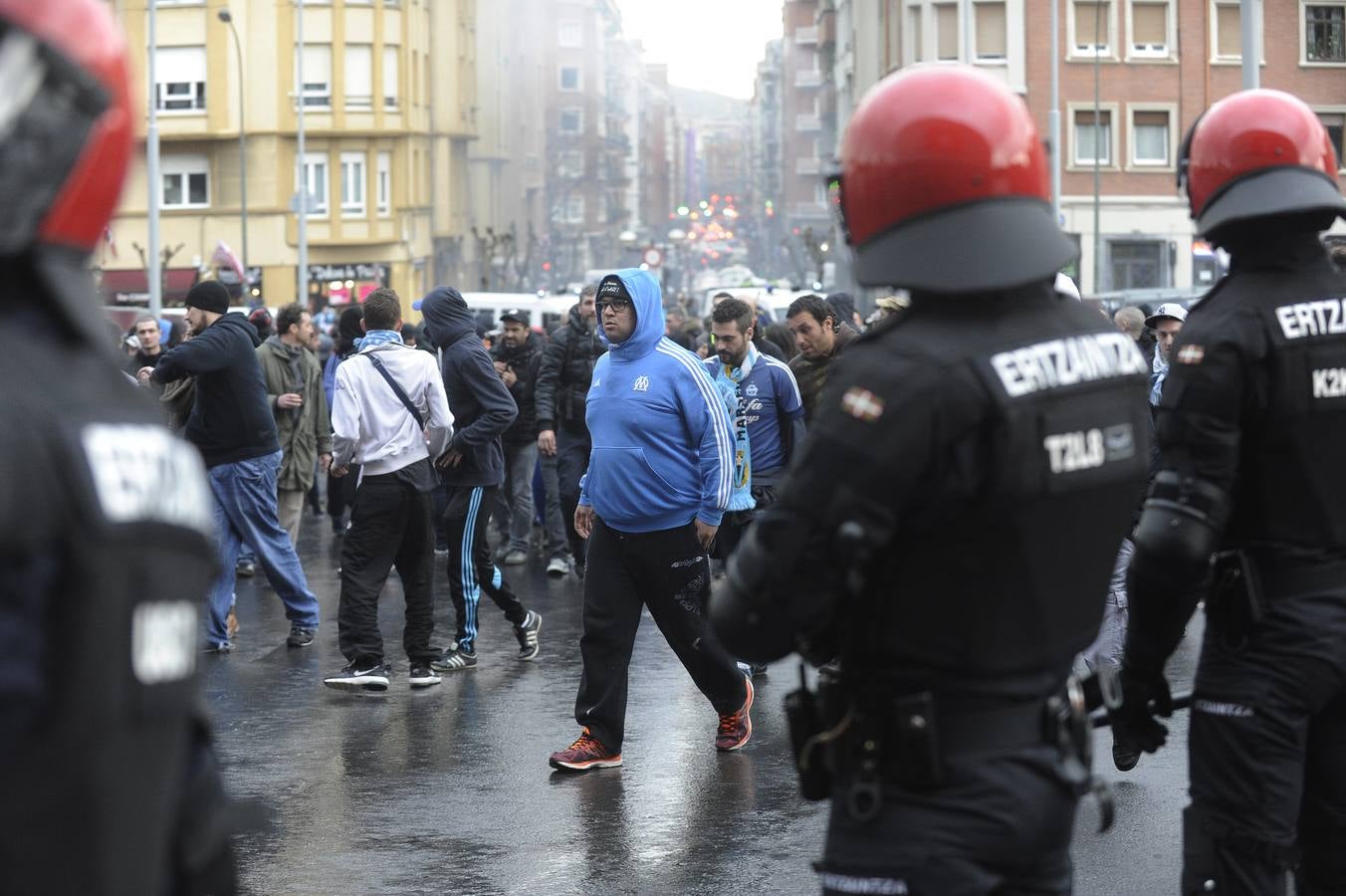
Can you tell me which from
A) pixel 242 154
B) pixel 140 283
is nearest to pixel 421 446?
pixel 242 154

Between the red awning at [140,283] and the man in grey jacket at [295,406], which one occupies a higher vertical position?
the red awning at [140,283]

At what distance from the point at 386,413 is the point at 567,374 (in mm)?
4138

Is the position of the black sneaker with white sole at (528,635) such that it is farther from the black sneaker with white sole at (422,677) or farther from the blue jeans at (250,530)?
the blue jeans at (250,530)

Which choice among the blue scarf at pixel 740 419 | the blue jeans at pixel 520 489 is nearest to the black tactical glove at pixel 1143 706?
the blue scarf at pixel 740 419

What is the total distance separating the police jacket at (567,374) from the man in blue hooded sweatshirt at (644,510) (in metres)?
5.49

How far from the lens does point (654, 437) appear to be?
298 inches

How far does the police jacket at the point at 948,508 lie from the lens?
2920 mm

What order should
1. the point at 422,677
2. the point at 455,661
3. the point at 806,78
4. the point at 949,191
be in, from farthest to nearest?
the point at 806,78 → the point at 455,661 → the point at 422,677 → the point at 949,191

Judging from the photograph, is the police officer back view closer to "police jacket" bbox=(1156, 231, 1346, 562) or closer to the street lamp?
"police jacket" bbox=(1156, 231, 1346, 562)

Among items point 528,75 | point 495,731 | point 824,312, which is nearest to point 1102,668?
point 495,731

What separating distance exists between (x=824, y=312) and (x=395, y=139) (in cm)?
5259

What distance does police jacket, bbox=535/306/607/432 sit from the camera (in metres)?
13.4

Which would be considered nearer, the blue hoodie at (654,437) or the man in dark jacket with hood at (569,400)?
the blue hoodie at (654,437)

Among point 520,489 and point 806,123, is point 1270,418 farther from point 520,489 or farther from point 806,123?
point 806,123
